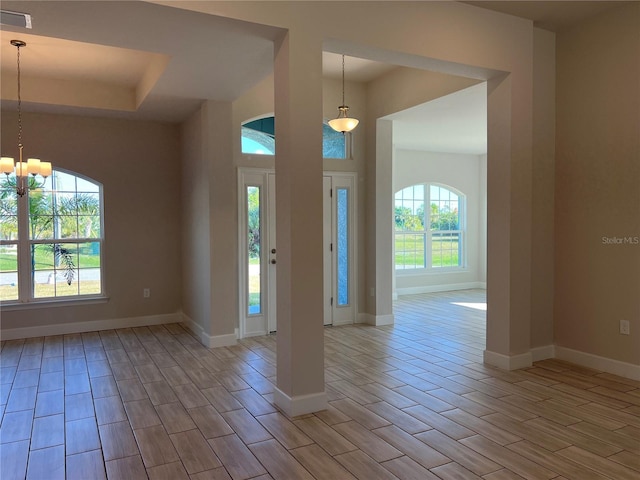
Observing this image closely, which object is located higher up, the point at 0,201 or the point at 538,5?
the point at 538,5

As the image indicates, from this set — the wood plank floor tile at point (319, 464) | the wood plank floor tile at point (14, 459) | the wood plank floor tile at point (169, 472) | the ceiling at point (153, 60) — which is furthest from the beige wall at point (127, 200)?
the wood plank floor tile at point (319, 464)

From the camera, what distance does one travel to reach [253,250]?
562 cm

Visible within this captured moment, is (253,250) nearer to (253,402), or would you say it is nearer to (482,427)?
(253,402)

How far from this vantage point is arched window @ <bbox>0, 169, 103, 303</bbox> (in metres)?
5.55

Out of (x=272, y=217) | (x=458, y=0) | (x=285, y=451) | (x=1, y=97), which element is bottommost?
(x=285, y=451)

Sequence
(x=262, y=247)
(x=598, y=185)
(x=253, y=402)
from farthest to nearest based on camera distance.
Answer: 1. (x=262, y=247)
2. (x=598, y=185)
3. (x=253, y=402)

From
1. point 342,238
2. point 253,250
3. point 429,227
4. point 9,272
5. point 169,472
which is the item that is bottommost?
point 169,472

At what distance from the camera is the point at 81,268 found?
594 cm

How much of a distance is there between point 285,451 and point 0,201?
481 centimetres

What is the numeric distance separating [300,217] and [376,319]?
3.24m

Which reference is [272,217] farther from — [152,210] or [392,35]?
[392,35]

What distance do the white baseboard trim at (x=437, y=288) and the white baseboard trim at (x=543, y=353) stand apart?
13.0 feet

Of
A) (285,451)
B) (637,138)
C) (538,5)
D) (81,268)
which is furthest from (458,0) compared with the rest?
(81,268)

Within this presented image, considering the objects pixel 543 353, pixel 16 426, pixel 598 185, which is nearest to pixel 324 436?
pixel 16 426
